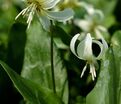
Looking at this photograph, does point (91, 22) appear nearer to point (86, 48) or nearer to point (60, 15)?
point (60, 15)

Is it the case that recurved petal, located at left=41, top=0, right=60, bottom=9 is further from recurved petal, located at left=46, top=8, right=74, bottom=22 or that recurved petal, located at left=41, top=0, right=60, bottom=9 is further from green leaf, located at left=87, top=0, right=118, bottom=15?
green leaf, located at left=87, top=0, right=118, bottom=15

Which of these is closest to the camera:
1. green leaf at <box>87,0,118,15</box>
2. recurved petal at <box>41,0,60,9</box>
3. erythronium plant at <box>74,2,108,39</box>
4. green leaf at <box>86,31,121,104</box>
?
green leaf at <box>86,31,121,104</box>

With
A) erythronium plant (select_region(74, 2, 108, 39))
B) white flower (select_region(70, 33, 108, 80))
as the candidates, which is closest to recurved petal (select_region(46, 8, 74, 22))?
white flower (select_region(70, 33, 108, 80))

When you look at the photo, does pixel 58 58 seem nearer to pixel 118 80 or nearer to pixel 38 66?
pixel 38 66

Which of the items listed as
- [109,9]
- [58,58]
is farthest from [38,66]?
[109,9]

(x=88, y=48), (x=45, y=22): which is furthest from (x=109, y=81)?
(x=45, y=22)
